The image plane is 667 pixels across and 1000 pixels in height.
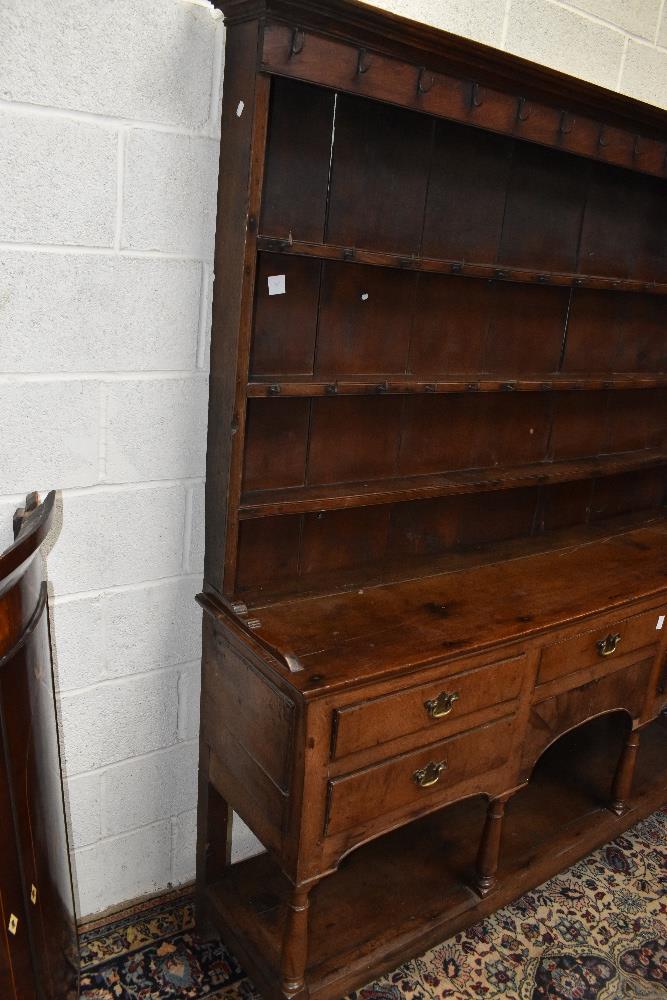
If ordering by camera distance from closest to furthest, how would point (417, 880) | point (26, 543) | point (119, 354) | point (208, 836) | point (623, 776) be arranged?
1. point (26, 543)
2. point (119, 354)
3. point (208, 836)
4. point (417, 880)
5. point (623, 776)

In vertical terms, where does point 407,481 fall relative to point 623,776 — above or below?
above

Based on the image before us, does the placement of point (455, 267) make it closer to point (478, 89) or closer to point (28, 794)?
point (478, 89)

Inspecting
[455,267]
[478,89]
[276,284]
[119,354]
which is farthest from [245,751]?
[478,89]

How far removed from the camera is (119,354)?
1.56 metres

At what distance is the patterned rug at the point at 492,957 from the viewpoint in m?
1.78

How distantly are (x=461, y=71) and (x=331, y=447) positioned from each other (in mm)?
784

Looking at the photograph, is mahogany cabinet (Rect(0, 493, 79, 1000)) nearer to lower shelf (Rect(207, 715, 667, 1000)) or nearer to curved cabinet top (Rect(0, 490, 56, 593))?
curved cabinet top (Rect(0, 490, 56, 593))

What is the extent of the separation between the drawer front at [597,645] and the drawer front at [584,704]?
0.06 meters

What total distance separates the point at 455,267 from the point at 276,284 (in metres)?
0.39

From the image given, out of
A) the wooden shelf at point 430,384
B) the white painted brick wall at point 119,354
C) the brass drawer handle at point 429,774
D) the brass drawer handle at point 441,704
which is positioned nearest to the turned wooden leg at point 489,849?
the brass drawer handle at point 429,774

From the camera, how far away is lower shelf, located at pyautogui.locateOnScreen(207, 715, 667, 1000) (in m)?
1.74

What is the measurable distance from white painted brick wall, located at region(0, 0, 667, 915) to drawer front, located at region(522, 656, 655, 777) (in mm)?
774

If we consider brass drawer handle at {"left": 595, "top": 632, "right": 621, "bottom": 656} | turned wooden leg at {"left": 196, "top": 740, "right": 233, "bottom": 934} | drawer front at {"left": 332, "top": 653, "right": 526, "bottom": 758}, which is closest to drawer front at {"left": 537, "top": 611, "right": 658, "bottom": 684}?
brass drawer handle at {"left": 595, "top": 632, "right": 621, "bottom": 656}

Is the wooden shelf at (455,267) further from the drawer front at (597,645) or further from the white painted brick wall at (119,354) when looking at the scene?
the drawer front at (597,645)
